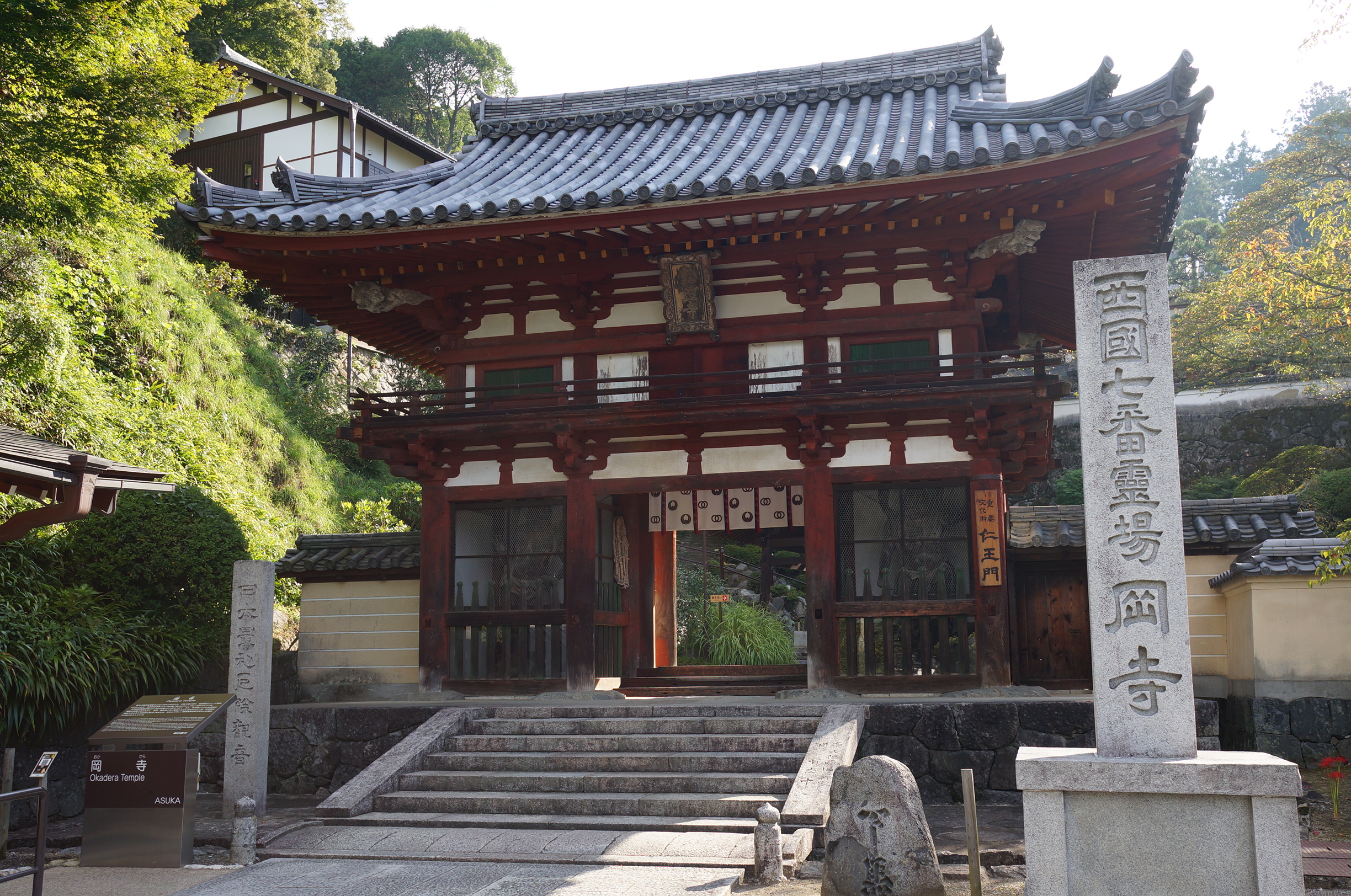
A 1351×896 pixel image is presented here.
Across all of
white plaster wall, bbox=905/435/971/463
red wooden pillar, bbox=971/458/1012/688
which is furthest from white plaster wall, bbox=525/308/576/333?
red wooden pillar, bbox=971/458/1012/688

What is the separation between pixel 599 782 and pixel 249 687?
10.9ft

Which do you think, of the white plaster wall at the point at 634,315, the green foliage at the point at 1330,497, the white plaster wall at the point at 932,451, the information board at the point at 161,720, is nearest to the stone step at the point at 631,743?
the information board at the point at 161,720

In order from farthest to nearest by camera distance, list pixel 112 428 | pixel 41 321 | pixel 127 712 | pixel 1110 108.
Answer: pixel 112 428, pixel 41 321, pixel 1110 108, pixel 127 712

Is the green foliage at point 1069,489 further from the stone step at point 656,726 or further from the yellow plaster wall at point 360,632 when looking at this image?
the yellow plaster wall at point 360,632

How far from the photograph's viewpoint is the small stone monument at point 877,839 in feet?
19.1

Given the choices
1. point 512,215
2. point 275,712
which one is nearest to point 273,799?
point 275,712

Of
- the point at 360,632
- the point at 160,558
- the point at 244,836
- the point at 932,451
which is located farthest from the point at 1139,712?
the point at 160,558

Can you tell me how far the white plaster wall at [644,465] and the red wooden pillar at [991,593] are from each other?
351 centimetres

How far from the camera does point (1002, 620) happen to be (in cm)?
1072

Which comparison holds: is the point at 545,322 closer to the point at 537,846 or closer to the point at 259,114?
the point at 537,846

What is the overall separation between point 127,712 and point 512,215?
612cm

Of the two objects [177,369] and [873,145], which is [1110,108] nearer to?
[873,145]

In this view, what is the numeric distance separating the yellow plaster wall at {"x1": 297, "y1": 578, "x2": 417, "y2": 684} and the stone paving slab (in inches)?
213

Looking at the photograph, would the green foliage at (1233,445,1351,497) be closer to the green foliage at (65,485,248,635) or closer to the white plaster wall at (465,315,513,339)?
the white plaster wall at (465,315,513,339)
